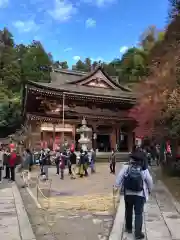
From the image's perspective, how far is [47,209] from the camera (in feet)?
27.1

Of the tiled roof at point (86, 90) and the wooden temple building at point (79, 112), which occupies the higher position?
the tiled roof at point (86, 90)

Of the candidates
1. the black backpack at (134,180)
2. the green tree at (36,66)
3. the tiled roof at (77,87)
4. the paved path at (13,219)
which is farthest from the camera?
the green tree at (36,66)

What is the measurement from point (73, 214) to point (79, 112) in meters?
24.2

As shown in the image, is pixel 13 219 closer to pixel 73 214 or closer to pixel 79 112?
pixel 73 214

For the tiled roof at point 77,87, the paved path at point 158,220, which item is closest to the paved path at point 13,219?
the paved path at point 158,220

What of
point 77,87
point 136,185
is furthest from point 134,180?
point 77,87

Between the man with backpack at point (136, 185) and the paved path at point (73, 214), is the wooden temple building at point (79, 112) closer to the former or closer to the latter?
the paved path at point (73, 214)

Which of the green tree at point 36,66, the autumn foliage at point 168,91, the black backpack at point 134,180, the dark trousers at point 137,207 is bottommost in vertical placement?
the dark trousers at point 137,207

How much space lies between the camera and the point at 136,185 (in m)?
5.49

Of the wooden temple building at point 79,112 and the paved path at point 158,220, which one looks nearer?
the paved path at point 158,220

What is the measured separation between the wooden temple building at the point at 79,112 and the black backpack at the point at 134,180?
24.3 metres

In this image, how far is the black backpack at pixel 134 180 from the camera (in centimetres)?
550

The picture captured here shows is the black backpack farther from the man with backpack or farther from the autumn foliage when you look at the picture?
the autumn foliage

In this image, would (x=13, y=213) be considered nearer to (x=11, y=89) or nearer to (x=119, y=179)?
(x=119, y=179)
